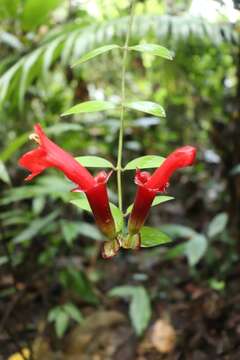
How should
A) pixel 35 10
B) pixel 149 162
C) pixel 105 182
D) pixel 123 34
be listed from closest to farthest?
1. pixel 105 182
2. pixel 149 162
3. pixel 123 34
4. pixel 35 10

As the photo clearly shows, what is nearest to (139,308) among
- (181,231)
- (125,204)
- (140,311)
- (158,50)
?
(140,311)

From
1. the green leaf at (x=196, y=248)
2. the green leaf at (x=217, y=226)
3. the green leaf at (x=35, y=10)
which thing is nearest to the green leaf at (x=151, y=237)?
the green leaf at (x=196, y=248)

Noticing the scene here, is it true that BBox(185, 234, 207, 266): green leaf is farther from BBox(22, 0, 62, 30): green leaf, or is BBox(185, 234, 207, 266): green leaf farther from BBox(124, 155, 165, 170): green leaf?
BBox(22, 0, 62, 30): green leaf

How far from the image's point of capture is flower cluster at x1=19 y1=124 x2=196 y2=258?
0.67 meters

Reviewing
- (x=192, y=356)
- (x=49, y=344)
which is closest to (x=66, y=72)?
(x=49, y=344)

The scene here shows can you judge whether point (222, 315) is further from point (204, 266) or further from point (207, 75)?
point (207, 75)

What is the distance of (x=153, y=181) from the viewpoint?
0.67 metres

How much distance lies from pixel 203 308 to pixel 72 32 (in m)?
1.19

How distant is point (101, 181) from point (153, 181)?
0.08 metres

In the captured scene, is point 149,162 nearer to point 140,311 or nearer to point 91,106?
point 91,106

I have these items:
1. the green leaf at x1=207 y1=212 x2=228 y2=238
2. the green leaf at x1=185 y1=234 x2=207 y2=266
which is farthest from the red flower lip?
the green leaf at x1=207 y1=212 x2=228 y2=238

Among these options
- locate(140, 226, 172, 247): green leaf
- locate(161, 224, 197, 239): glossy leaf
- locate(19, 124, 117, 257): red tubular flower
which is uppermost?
locate(19, 124, 117, 257): red tubular flower

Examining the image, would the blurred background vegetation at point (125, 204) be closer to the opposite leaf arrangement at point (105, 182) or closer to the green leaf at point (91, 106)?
the green leaf at point (91, 106)

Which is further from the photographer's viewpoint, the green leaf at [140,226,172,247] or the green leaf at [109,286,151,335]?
the green leaf at [109,286,151,335]
